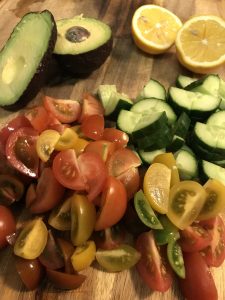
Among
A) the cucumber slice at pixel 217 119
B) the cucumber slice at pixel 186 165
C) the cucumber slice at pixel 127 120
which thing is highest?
the cucumber slice at pixel 127 120

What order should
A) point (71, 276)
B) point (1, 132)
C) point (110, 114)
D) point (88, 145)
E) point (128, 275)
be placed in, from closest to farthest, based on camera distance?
1. point (71, 276)
2. point (128, 275)
3. point (88, 145)
4. point (1, 132)
5. point (110, 114)

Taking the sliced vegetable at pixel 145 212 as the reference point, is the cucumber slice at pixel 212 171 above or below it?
below

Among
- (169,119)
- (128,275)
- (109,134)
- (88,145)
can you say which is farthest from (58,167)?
(169,119)

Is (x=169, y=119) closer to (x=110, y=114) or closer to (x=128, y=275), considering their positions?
(x=110, y=114)

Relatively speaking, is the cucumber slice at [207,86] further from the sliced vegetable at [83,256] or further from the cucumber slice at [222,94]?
the sliced vegetable at [83,256]

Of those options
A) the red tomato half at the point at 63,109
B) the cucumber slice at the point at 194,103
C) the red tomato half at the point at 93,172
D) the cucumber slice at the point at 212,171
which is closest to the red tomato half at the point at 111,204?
the red tomato half at the point at 93,172
